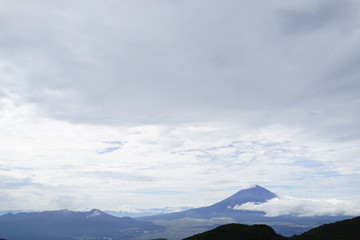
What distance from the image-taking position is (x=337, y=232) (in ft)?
490

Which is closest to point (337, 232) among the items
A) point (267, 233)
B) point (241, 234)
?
point (267, 233)

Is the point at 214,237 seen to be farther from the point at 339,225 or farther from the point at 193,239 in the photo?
the point at 339,225

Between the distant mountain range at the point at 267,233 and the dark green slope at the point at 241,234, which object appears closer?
the dark green slope at the point at 241,234

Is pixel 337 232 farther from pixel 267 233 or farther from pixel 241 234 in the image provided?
pixel 241 234

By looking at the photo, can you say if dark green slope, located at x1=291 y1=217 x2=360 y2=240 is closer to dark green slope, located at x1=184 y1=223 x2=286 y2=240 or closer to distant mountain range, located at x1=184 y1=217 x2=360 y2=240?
distant mountain range, located at x1=184 y1=217 x2=360 y2=240

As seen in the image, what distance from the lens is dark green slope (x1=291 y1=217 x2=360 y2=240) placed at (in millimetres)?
140000

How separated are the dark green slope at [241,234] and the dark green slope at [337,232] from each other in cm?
2693

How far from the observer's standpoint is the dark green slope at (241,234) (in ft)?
406

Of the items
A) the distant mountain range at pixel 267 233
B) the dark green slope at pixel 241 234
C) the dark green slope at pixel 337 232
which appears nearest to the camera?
the dark green slope at pixel 241 234

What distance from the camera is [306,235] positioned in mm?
152000

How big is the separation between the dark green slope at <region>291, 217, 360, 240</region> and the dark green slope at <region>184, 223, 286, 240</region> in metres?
26.9

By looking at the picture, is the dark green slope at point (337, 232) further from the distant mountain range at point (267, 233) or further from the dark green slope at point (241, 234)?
the dark green slope at point (241, 234)

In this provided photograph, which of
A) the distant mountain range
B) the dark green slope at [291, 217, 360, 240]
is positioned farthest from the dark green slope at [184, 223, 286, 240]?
the dark green slope at [291, 217, 360, 240]

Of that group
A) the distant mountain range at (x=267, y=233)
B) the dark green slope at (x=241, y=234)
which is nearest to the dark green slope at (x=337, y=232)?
the distant mountain range at (x=267, y=233)
